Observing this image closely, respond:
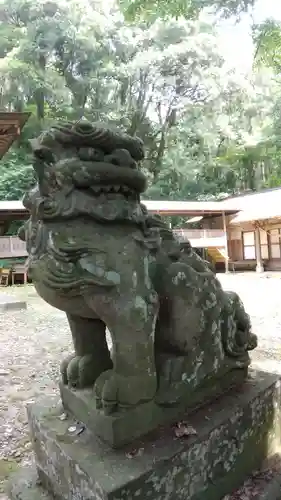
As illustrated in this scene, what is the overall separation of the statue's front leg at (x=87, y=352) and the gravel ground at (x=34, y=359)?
0.68 metres

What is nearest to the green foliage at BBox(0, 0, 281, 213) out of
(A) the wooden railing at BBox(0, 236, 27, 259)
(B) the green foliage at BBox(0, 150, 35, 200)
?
(B) the green foliage at BBox(0, 150, 35, 200)

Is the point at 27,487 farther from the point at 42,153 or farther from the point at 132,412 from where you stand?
the point at 42,153

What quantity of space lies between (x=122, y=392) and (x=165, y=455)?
0.24 meters

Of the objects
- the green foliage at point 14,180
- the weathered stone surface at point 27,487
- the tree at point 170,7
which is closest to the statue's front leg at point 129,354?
the weathered stone surface at point 27,487

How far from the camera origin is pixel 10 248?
35.9 feet

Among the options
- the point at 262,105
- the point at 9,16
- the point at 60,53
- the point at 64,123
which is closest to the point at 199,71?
the point at 262,105

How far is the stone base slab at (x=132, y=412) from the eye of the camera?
119cm

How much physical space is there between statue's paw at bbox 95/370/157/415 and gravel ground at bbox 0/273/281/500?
0.61 meters

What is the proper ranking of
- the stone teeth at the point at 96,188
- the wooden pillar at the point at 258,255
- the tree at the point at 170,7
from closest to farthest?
the stone teeth at the point at 96,188, the tree at the point at 170,7, the wooden pillar at the point at 258,255

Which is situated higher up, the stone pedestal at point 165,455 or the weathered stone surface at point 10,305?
the stone pedestal at point 165,455

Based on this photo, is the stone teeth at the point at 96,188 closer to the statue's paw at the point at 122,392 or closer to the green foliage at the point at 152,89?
the statue's paw at the point at 122,392

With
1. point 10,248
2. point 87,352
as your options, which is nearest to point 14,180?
point 10,248

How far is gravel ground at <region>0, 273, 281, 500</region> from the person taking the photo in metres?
2.02

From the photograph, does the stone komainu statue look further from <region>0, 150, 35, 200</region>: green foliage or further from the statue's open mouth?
<region>0, 150, 35, 200</region>: green foliage
